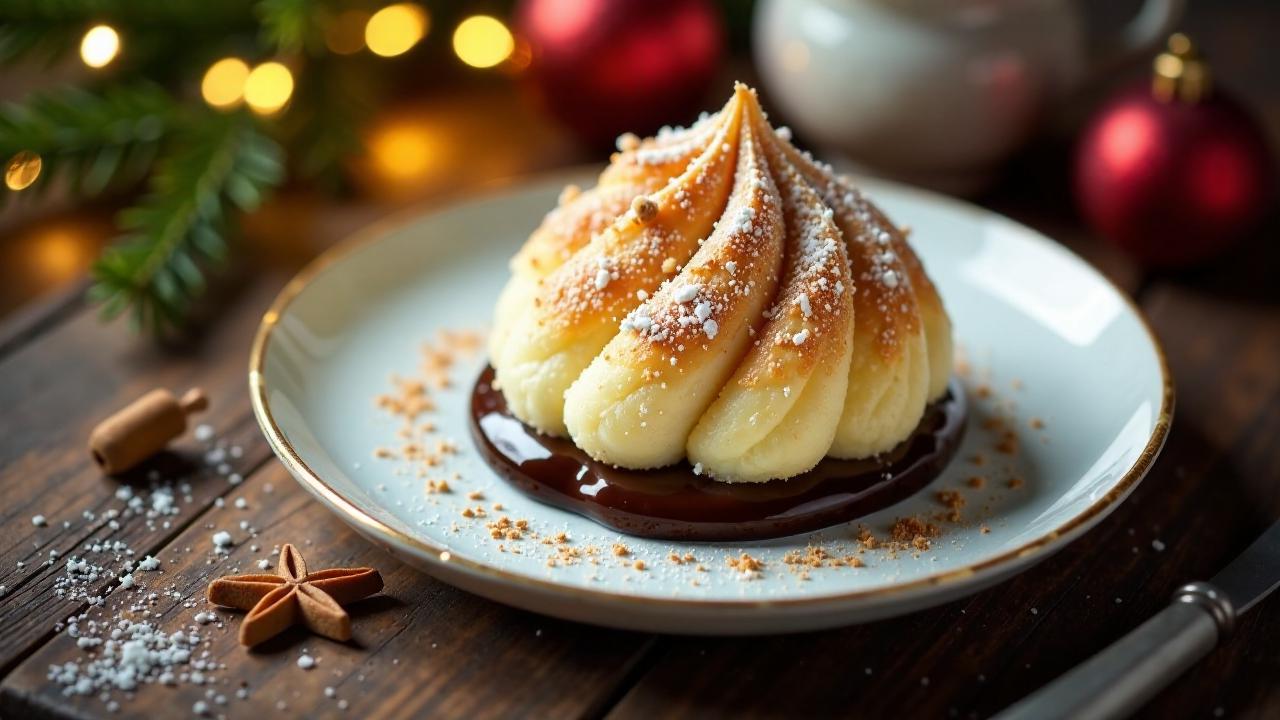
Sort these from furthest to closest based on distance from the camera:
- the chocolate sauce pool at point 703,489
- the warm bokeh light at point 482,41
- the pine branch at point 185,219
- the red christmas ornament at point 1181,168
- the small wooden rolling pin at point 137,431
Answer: the warm bokeh light at point 482,41
the red christmas ornament at point 1181,168
the pine branch at point 185,219
the small wooden rolling pin at point 137,431
the chocolate sauce pool at point 703,489

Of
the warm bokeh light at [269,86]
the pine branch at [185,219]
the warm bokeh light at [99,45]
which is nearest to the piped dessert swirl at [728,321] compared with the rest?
the pine branch at [185,219]

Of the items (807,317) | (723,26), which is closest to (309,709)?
(807,317)

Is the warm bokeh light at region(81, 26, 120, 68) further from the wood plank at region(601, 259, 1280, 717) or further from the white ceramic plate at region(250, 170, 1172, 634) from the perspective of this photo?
the wood plank at region(601, 259, 1280, 717)

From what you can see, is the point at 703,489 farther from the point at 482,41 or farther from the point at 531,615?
the point at 482,41

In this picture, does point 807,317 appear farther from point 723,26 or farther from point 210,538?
point 723,26

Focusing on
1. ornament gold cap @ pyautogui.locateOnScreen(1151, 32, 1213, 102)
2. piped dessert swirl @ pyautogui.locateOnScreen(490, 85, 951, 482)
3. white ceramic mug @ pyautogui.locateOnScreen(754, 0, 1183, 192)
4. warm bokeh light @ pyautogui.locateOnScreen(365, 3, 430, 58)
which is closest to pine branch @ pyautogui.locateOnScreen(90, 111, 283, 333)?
warm bokeh light @ pyautogui.locateOnScreen(365, 3, 430, 58)

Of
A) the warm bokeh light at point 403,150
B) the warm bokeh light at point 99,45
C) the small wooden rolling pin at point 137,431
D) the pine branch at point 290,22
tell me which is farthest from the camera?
the warm bokeh light at point 403,150

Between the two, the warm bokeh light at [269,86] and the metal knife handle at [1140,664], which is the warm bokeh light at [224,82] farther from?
the metal knife handle at [1140,664]
